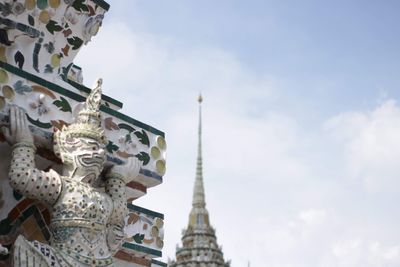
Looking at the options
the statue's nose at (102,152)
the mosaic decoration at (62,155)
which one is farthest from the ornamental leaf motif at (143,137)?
the statue's nose at (102,152)

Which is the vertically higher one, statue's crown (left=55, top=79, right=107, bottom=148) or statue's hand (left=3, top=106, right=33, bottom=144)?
statue's crown (left=55, top=79, right=107, bottom=148)

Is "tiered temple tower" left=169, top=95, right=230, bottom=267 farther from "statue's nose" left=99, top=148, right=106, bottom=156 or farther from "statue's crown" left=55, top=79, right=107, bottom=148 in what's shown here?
"statue's nose" left=99, top=148, right=106, bottom=156

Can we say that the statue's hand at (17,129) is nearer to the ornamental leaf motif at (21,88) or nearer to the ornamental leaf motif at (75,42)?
the ornamental leaf motif at (21,88)

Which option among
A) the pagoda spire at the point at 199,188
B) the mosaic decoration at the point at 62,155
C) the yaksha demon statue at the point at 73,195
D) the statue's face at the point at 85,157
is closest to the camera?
the yaksha demon statue at the point at 73,195

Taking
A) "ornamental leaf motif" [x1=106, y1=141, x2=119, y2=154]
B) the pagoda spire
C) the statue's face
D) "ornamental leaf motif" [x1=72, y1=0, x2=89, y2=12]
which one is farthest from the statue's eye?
the pagoda spire

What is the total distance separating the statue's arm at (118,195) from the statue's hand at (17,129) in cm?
91

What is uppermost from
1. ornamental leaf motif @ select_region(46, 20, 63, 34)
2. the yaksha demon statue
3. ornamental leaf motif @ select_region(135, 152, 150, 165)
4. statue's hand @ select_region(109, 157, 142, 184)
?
ornamental leaf motif @ select_region(46, 20, 63, 34)

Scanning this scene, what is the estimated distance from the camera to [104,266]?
5.84 m

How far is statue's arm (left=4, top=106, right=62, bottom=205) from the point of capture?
5664mm

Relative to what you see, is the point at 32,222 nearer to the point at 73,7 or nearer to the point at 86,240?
the point at 86,240

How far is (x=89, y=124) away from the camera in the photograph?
6230mm

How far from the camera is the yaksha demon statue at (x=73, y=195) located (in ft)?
18.5

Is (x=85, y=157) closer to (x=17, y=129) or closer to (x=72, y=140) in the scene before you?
(x=72, y=140)

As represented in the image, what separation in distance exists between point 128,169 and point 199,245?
2674cm
